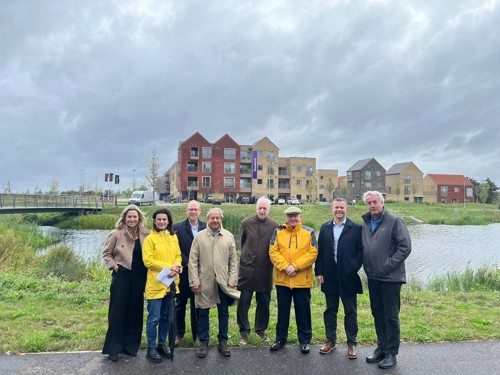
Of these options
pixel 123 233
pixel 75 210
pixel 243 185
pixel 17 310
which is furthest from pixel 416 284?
pixel 243 185

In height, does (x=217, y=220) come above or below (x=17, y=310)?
above

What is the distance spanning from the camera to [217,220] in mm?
4719

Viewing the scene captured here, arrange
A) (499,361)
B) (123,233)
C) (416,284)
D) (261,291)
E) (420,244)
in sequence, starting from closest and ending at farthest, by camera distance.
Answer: (499,361), (123,233), (261,291), (416,284), (420,244)

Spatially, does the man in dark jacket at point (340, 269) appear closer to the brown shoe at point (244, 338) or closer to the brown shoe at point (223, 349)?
the brown shoe at point (244, 338)

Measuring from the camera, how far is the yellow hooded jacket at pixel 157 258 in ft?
14.4

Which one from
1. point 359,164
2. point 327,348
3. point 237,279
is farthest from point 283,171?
point 327,348

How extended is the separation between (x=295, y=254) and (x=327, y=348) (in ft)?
3.82

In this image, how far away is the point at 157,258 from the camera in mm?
4449

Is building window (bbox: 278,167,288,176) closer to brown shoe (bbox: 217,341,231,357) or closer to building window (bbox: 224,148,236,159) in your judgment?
building window (bbox: 224,148,236,159)

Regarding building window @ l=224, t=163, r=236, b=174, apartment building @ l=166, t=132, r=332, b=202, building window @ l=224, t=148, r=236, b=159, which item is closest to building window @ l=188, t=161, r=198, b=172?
apartment building @ l=166, t=132, r=332, b=202

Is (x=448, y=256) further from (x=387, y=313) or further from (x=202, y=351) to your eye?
(x=202, y=351)

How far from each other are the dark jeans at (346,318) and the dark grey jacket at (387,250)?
449 mm

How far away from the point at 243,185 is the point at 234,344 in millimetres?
57080

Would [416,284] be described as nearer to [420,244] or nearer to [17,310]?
[17,310]
